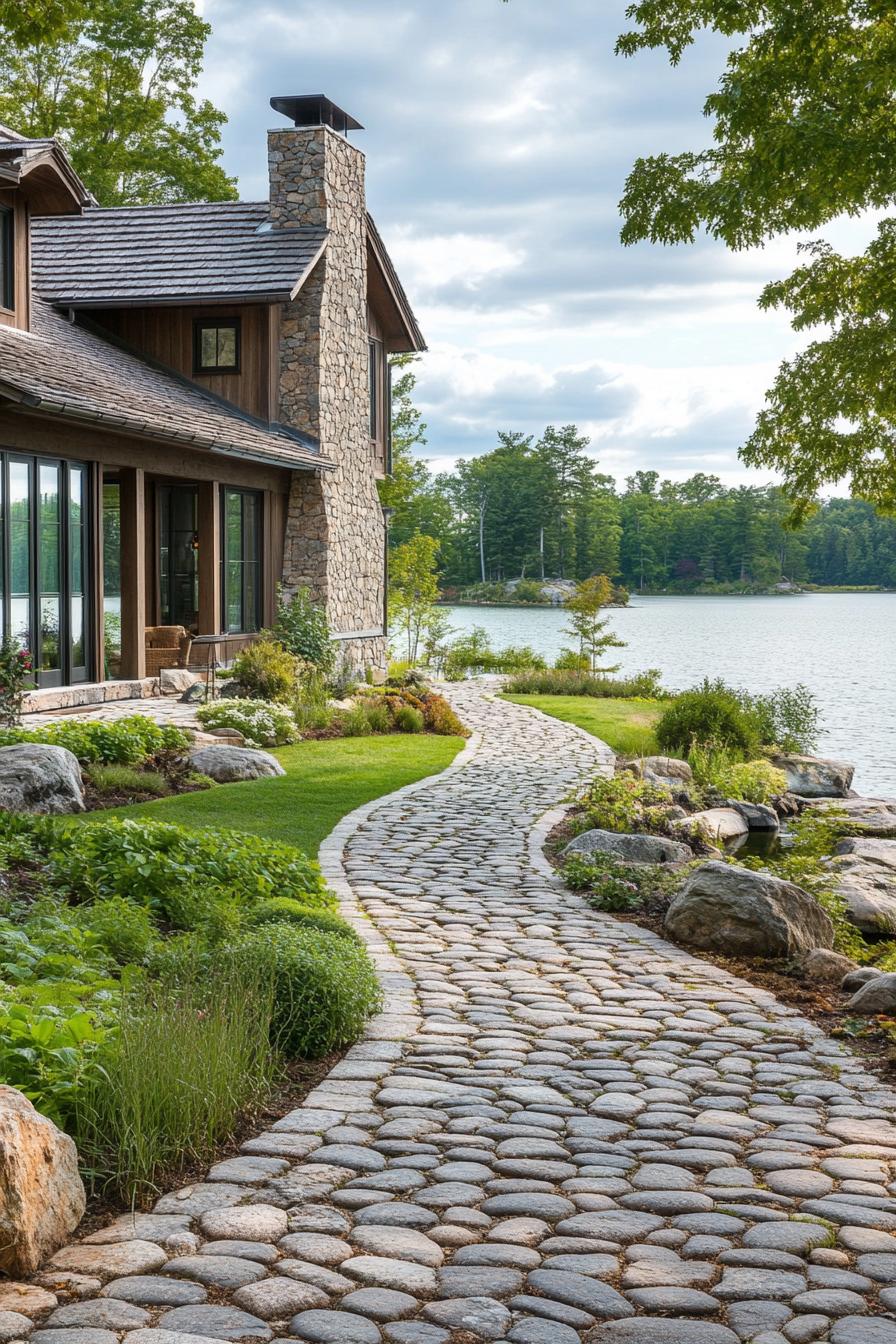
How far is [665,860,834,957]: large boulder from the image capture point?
302 inches

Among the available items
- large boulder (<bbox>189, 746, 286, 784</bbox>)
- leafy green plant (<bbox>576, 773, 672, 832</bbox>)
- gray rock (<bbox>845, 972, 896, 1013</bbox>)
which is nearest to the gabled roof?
large boulder (<bbox>189, 746, 286, 784</bbox>)

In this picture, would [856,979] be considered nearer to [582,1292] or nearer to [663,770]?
[582,1292]

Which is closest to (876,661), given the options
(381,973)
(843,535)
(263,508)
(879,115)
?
(263,508)

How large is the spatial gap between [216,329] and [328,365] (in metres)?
2.05

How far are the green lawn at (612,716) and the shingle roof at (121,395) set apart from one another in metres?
6.09

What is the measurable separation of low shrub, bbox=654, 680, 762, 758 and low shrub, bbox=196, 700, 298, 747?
5.10 meters

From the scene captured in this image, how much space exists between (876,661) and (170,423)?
1346 inches

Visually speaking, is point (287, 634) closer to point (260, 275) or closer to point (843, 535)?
point (260, 275)

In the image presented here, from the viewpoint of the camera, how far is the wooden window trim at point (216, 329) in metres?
23.0

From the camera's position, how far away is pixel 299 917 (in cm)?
681

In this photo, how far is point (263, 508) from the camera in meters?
22.7

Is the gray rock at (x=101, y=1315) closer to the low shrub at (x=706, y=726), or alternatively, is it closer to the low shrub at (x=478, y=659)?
the low shrub at (x=706, y=726)

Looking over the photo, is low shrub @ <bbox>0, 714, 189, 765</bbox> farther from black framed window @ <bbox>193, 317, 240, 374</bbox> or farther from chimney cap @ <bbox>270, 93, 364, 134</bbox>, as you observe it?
chimney cap @ <bbox>270, 93, 364, 134</bbox>

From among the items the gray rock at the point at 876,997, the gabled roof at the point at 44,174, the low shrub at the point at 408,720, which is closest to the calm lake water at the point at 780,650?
the low shrub at the point at 408,720
